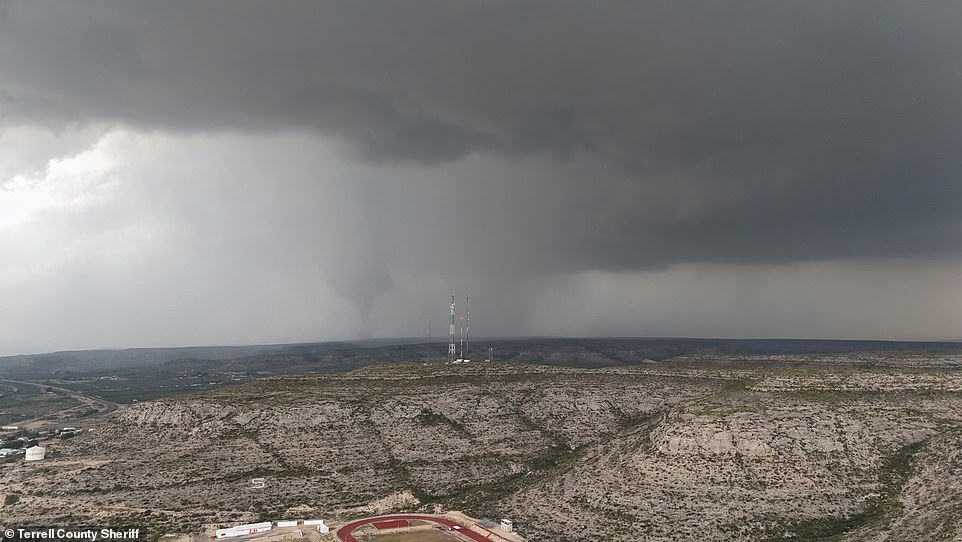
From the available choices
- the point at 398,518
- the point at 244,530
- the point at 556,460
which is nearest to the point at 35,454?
the point at 244,530

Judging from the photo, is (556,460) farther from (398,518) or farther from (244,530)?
(244,530)

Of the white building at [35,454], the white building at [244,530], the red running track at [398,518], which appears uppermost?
the white building at [35,454]

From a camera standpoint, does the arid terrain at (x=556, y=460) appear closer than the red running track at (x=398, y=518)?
Yes

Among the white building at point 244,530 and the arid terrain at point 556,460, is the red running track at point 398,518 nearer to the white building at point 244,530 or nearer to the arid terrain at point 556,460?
the arid terrain at point 556,460

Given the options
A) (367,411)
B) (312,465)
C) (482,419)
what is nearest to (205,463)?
(312,465)

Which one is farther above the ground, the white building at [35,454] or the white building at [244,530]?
the white building at [35,454]

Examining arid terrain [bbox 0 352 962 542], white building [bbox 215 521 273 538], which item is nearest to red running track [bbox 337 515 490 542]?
arid terrain [bbox 0 352 962 542]

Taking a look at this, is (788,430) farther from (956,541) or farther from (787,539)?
(956,541)

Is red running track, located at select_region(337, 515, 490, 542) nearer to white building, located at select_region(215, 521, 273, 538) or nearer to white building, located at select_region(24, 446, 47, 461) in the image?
white building, located at select_region(215, 521, 273, 538)

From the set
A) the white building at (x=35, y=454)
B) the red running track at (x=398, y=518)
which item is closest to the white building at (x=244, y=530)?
the red running track at (x=398, y=518)
